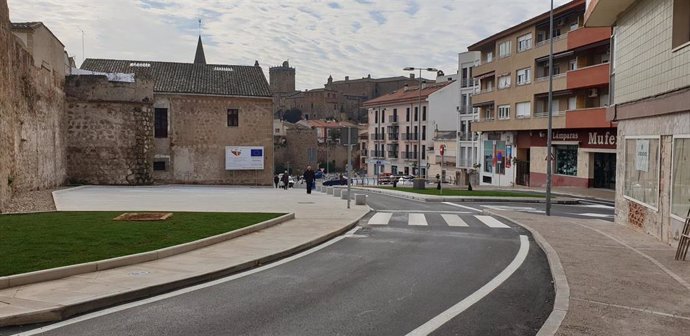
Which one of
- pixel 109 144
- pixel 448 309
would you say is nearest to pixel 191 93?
pixel 109 144

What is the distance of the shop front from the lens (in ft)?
115

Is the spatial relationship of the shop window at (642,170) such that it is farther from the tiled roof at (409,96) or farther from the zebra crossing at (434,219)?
the tiled roof at (409,96)

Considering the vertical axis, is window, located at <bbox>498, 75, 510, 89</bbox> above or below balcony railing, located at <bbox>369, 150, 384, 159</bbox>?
above

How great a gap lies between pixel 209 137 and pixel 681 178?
34.3 metres

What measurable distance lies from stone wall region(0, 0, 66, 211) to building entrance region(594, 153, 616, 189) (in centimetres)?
3127

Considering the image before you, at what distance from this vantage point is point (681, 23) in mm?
12672

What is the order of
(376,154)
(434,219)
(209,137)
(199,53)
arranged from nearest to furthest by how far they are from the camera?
(434,219) < (209,137) < (199,53) < (376,154)

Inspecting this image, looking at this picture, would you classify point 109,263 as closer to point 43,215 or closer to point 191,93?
point 43,215

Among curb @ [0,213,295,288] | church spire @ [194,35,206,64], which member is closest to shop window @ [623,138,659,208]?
curb @ [0,213,295,288]

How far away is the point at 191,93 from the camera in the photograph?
41.4 metres

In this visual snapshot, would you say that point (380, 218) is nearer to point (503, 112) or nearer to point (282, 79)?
point (503, 112)

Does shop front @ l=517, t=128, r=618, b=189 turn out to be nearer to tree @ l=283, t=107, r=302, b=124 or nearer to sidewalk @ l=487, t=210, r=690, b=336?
sidewalk @ l=487, t=210, r=690, b=336

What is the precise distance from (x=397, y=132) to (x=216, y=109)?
4266 cm

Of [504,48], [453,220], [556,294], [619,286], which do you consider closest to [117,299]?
[556,294]
